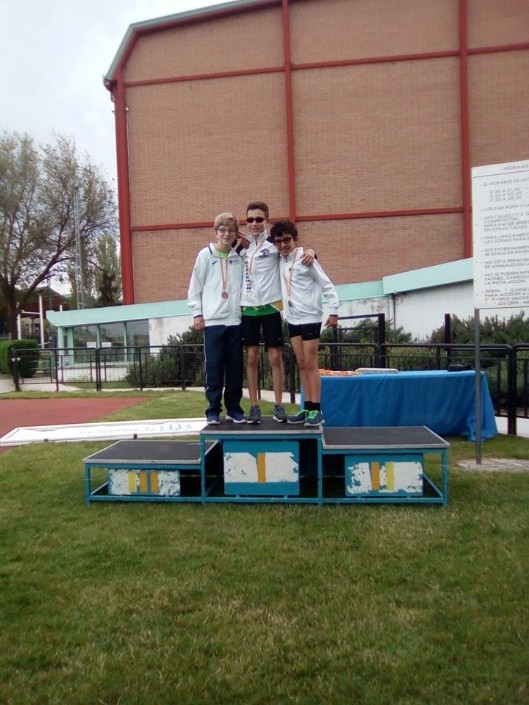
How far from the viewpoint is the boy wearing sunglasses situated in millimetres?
5359

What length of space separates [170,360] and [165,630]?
14160mm

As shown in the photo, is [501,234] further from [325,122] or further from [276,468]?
[325,122]

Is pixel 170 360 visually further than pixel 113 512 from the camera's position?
Yes

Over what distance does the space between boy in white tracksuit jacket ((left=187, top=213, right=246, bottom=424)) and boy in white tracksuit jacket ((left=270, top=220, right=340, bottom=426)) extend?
1.31 feet

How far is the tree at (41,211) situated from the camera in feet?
116

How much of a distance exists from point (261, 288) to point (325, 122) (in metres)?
22.3

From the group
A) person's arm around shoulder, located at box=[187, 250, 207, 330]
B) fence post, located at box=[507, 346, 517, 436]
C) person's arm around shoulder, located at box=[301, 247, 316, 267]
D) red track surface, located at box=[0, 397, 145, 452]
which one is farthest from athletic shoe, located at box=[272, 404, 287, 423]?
red track surface, located at box=[0, 397, 145, 452]

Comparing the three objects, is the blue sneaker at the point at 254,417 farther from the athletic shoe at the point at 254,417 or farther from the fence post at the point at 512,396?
the fence post at the point at 512,396

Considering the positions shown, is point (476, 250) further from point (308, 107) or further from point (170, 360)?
point (308, 107)

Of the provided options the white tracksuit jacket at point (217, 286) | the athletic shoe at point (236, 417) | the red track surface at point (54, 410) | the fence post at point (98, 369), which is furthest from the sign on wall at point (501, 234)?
the fence post at point (98, 369)

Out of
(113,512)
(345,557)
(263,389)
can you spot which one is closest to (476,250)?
(345,557)

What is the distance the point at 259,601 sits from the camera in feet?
10.6

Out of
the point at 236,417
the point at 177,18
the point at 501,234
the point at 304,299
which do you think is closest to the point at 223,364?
the point at 236,417

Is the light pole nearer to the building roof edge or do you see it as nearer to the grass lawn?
the building roof edge
